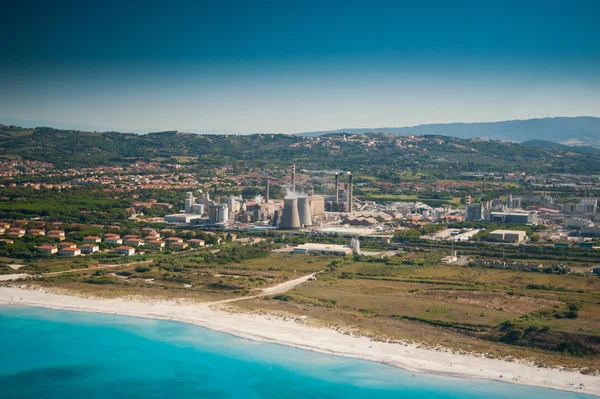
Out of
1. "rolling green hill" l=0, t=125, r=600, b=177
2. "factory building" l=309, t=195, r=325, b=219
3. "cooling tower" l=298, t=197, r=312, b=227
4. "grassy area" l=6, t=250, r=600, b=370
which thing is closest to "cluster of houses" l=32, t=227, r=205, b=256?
"grassy area" l=6, t=250, r=600, b=370

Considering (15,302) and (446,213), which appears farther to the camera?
(446,213)

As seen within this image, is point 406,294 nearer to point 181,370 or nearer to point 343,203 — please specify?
point 181,370

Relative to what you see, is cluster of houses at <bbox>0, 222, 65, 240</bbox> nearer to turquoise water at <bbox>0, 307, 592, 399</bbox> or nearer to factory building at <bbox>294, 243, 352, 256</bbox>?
factory building at <bbox>294, 243, 352, 256</bbox>

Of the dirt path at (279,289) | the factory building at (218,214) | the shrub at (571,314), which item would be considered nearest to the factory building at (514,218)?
the factory building at (218,214)

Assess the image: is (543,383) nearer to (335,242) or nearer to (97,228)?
(335,242)

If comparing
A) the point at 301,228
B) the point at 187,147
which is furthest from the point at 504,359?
the point at 187,147

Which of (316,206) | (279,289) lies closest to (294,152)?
(316,206)
